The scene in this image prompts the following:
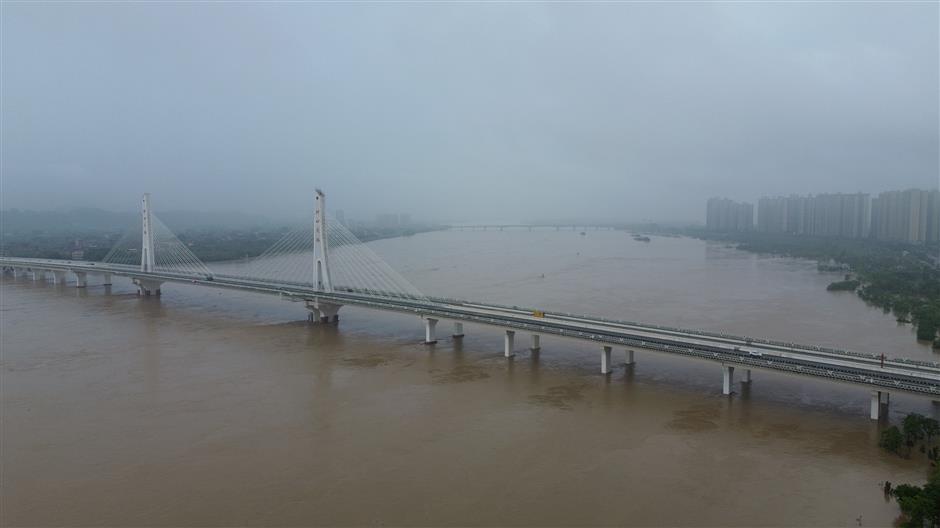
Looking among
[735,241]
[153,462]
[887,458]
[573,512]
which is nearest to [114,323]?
[153,462]

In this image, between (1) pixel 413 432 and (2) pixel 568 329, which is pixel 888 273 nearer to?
(2) pixel 568 329

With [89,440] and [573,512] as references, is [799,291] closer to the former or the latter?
[573,512]

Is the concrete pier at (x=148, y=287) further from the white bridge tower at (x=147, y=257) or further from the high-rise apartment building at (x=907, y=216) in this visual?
the high-rise apartment building at (x=907, y=216)

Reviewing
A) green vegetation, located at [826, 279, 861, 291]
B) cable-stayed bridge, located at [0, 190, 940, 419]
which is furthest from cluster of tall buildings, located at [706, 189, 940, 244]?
cable-stayed bridge, located at [0, 190, 940, 419]

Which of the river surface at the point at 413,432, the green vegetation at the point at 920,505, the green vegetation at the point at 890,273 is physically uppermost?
the green vegetation at the point at 890,273

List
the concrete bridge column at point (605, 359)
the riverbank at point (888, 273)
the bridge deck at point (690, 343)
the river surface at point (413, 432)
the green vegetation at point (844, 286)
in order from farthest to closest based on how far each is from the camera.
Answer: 1. the green vegetation at point (844, 286)
2. the riverbank at point (888, 273)
3. the concrete bridge column at point (605, 359)
4. the bridge deck at point (690, 343)
5. the river surface at point (413, 432)

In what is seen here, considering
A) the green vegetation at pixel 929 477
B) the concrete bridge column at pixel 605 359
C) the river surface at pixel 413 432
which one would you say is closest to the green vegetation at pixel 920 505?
the green vegetation at pixel 929 477

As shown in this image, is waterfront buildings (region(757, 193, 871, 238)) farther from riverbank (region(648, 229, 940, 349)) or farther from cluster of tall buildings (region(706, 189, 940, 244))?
riverbank (region(648, 229, 940, 349))
